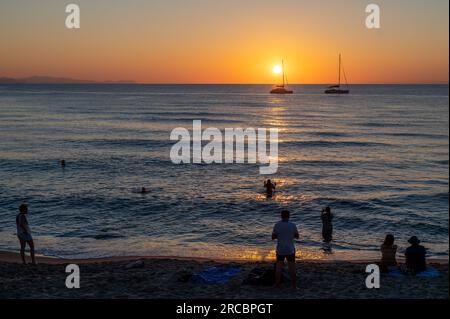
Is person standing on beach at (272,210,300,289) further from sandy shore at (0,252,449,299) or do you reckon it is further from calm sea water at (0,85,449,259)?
calm sea water at (0,85,449,259)

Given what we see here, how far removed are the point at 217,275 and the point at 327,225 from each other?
8.11 meters

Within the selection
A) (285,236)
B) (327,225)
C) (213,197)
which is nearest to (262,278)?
(285,236)

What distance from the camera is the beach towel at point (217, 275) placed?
11.6 m

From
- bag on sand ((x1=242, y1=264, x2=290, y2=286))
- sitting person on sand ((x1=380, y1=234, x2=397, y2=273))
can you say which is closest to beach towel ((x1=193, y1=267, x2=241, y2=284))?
bag on sand ((x1=242, y1=264, x2=290, y2=286))

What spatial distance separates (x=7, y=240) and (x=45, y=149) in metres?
30.0

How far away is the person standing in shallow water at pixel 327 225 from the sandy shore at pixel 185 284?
5.07 m

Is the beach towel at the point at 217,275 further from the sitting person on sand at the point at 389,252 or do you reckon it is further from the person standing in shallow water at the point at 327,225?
the person standing in shallow water at the point at 327,225

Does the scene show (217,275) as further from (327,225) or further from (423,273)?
(327,225)

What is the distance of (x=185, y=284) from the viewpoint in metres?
11.5

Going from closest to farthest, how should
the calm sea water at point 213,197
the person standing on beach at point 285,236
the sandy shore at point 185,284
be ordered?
the person standing on beach at point 285,236, the sandy shore at point 185,284, the calm sea water at point 213,197

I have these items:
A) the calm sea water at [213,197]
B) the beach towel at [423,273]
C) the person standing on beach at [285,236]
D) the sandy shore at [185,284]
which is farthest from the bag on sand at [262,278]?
the calm sea water at [213,197]
